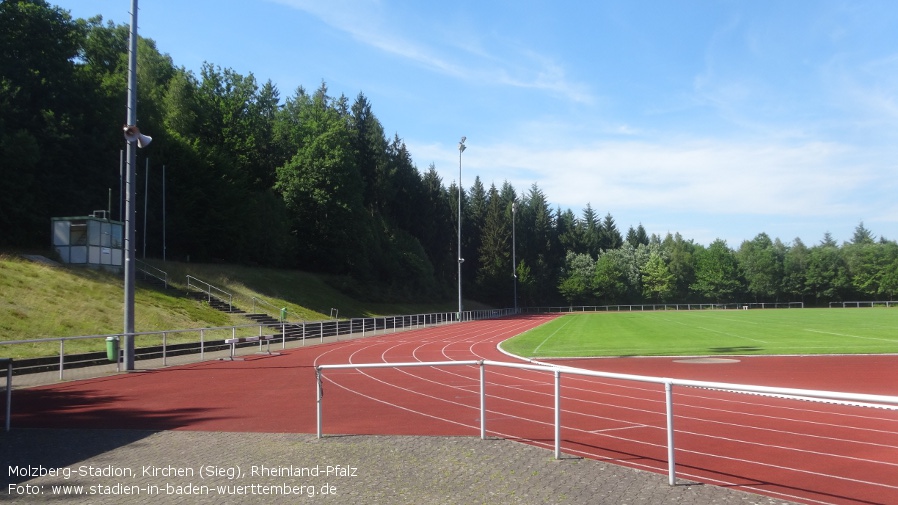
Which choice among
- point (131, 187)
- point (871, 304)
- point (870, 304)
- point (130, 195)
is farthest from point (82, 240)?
point (871, 304)

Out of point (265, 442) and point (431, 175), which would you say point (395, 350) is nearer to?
point (265, 442)

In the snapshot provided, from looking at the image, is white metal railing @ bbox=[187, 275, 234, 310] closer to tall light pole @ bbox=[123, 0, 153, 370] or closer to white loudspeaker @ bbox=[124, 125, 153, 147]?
tall light pole @ bbox=[123, 0, 153, 370]

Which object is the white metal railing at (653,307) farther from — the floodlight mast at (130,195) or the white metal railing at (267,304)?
the floodlight mast at (130,195)

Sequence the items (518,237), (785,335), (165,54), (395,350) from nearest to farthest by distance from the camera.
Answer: (395,350) < (785,335) < (165,54) < (518,237)

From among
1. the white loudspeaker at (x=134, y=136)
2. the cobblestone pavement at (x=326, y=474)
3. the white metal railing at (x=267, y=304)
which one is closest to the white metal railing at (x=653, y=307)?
the white metal railing at (x=267, y=304)

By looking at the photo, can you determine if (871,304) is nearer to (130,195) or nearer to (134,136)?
(130,195)

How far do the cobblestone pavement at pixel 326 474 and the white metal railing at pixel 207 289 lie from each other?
108ft

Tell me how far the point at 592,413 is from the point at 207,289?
36.8 m

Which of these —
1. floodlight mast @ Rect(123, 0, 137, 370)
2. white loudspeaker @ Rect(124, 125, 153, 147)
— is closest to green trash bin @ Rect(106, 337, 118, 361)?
floodlight mast @ Rect(123, 0, 137, 370)

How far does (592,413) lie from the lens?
1045cm

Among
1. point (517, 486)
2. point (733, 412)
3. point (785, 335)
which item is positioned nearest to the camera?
point (517, 486)

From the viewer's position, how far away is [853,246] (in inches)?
4624

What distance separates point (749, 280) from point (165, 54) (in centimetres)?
9720

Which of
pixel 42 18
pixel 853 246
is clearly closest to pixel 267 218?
pixel 42 18
